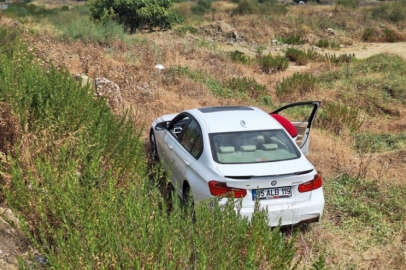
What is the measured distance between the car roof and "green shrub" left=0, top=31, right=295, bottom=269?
1162 mm

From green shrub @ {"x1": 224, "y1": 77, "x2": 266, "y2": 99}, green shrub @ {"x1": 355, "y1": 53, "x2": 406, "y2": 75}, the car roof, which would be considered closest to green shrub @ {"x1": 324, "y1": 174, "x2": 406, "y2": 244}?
the car roof

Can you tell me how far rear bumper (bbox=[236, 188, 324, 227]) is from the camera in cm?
462

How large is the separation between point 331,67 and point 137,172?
13033mm

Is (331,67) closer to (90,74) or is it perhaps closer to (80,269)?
(90,74)

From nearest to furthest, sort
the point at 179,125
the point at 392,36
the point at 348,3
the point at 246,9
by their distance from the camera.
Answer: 1. the point at 179,125
2. the point at 392,36
3. the point at 246,9
4. the point at 348,3

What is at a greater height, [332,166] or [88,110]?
[88,110]

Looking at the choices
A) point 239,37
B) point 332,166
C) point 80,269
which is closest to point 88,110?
point 80,269

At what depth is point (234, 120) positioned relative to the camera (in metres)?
5.58

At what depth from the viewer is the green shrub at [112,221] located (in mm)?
2783

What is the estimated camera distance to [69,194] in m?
3.39

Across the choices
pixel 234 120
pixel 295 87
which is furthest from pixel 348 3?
pixel 234 120

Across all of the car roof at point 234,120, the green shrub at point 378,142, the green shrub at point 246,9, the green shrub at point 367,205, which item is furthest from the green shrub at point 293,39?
the car roof at point 234,120

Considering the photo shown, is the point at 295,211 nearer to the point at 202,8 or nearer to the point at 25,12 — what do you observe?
the point at 25,12

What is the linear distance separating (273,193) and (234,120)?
1384 millimetres
